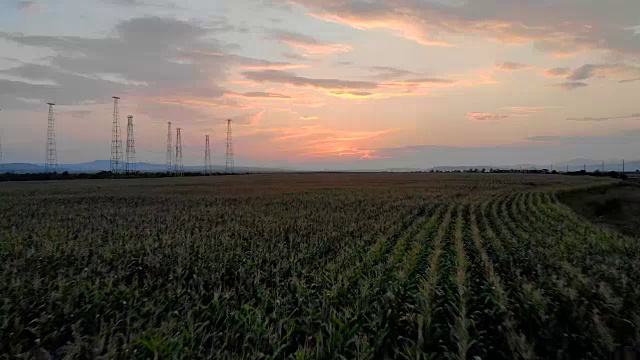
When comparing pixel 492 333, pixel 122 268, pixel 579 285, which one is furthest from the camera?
pixel 122 268

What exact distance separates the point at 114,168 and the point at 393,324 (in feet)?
353

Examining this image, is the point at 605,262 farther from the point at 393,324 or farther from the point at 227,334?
the point at 227,334

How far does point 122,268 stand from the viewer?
11.1 metres

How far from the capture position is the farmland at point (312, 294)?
6.48 metres

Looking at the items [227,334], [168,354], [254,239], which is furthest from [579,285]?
[254,239]

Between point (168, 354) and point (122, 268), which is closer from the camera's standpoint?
point (168, 354)

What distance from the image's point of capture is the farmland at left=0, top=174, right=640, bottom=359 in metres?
6.48

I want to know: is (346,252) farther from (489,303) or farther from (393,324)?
(393,324)

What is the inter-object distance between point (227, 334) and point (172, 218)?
17691mm

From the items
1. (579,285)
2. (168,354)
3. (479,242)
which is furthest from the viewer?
(479,242)

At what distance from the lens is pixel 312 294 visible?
30.3 ft

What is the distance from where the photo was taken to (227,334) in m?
Result: 6.42

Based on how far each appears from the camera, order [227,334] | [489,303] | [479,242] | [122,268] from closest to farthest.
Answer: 1. [227,334]
2. [489,303]
3. [122,268]
4. [479,242]

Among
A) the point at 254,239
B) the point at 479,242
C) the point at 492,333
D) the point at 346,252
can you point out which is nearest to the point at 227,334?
the point at 492,333
